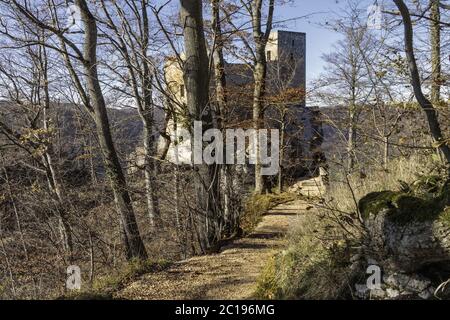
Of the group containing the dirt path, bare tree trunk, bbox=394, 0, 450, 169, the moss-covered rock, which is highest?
bare tree trunk, bbox=394, 0, 450, 169

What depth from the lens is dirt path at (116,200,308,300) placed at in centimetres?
523

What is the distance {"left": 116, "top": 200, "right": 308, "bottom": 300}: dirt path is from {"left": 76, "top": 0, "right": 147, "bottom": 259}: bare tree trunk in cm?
284

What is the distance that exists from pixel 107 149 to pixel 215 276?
4907mm

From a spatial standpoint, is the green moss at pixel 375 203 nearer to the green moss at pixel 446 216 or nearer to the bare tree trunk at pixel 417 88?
the green moss at pixel 446 216

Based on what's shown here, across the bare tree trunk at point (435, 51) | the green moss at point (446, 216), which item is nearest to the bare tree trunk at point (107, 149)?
the bare tree trunk at point (435, 51)

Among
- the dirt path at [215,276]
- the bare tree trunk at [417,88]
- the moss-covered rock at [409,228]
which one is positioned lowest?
the dirt path at [215,276]

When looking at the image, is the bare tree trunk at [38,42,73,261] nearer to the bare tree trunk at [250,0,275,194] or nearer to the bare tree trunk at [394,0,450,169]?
the bare tree trunk at [250,0,275,194]

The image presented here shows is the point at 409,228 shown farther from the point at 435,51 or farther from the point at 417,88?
the point at 435,51

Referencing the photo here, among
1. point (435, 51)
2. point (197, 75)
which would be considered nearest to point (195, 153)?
point (197, 75)

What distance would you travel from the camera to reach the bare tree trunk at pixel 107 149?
935 centimetres

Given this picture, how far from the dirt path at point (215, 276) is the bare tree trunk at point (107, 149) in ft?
9.33

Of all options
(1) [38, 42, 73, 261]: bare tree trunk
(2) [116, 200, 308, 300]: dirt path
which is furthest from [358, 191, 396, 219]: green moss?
(1) [38, 42, 73, 261]: bare tree trunk
